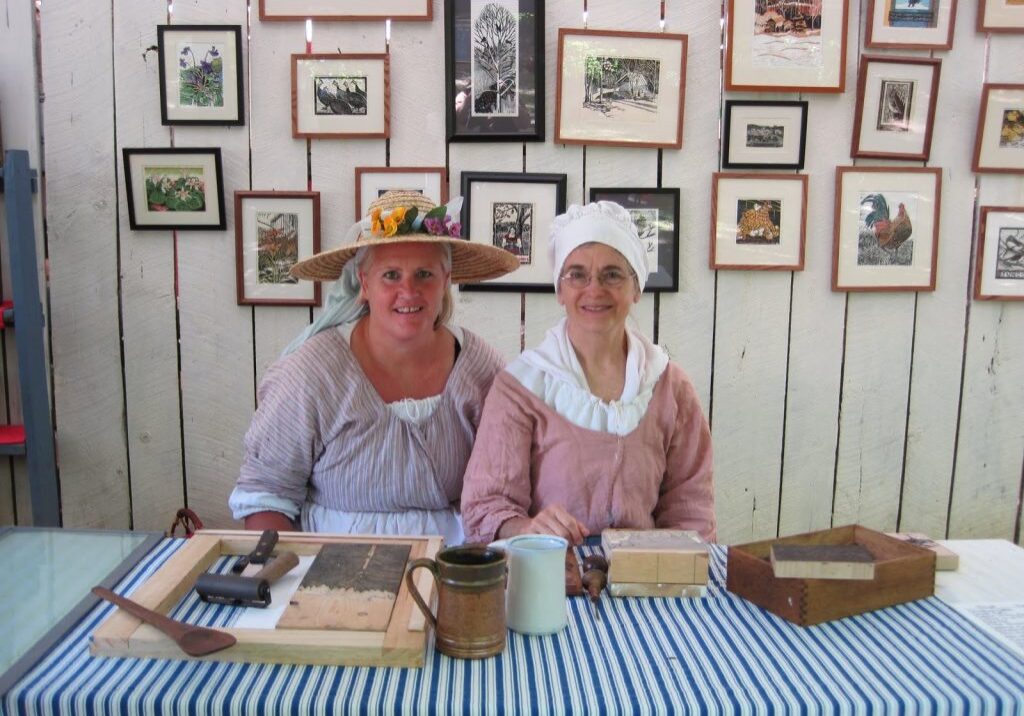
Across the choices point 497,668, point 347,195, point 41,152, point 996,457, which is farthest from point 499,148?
point 996,457

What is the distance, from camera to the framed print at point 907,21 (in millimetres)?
2457

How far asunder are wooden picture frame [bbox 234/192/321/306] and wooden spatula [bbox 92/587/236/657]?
1507mm

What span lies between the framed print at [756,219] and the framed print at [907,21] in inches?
19.4

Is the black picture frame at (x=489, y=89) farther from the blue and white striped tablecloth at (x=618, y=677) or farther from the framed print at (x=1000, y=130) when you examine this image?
the blue and white striped tablecloth at (x=618, y=677)

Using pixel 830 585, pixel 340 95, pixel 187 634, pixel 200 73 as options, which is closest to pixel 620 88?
pixel 340 95

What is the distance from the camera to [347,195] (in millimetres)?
2479

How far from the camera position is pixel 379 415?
5.99ft

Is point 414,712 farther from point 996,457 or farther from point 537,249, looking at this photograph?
point 996,457

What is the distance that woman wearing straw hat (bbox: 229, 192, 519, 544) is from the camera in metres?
1.82

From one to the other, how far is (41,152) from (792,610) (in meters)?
2.51

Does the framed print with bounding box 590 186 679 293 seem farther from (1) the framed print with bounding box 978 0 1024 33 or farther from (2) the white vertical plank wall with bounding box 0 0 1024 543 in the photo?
(1) the framed print with bounding box 978 0 1024 33

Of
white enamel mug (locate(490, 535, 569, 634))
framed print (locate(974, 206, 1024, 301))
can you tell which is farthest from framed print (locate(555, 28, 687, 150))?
white enamel mug (locate(490, 535, 569, 634))

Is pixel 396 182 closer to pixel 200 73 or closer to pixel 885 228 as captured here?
pixel 200 73

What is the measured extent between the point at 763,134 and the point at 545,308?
894 mm
